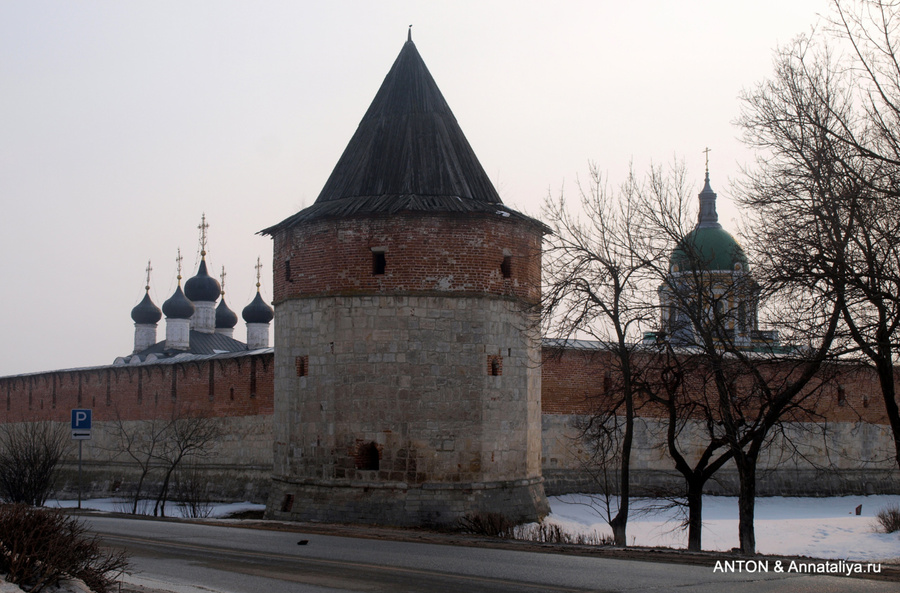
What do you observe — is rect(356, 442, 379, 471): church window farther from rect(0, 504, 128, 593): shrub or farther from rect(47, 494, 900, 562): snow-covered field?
rect(0, 504, 128, 593): shrub

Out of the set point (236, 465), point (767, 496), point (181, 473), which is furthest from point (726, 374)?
point (181, 473)

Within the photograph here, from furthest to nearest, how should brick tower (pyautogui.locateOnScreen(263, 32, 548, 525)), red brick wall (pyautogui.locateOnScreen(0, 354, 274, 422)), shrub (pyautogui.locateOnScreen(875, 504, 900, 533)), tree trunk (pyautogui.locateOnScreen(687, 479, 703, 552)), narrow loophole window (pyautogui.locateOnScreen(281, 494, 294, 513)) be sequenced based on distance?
red brick wall (pyautogui.locateOnScreen(0, 354, 274, 422)) → shrub (pyautogui.locateOnScreen(875, 504, 900, 533)) → narrow loophole window (pyautogui.locateOnScreen(281, 494, 294, 513)) → brick tower (pyautogui.locateOnScreen(263, 32, 548, 525)) → tree trunk (pyautogui.locateOnScreen(687, 479, 703, 552))

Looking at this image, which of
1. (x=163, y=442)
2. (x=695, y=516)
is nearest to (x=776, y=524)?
(x=695, y=516)

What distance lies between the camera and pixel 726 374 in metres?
15.2

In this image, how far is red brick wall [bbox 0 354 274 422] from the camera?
976 inches

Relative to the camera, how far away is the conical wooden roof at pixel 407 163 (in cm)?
1744

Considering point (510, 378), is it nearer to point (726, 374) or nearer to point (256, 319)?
point (726, 374)

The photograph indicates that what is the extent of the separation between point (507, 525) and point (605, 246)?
4706mm

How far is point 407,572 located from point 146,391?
71.0 feet

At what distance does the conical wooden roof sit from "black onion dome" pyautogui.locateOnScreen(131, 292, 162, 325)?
28.6 m

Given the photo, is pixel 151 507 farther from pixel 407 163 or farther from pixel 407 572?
pixel 407 572

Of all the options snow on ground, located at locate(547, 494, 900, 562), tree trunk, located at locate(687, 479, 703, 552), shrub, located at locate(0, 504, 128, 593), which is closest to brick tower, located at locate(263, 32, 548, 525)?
snow on ground, located at locate(547, 494, 900, 562)

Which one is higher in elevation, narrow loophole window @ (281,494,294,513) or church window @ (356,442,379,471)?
church window @ (356,442,379,471)

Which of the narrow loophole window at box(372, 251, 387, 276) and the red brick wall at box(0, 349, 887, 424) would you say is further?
the red brick wall at box(0, 349, 887, 424)
